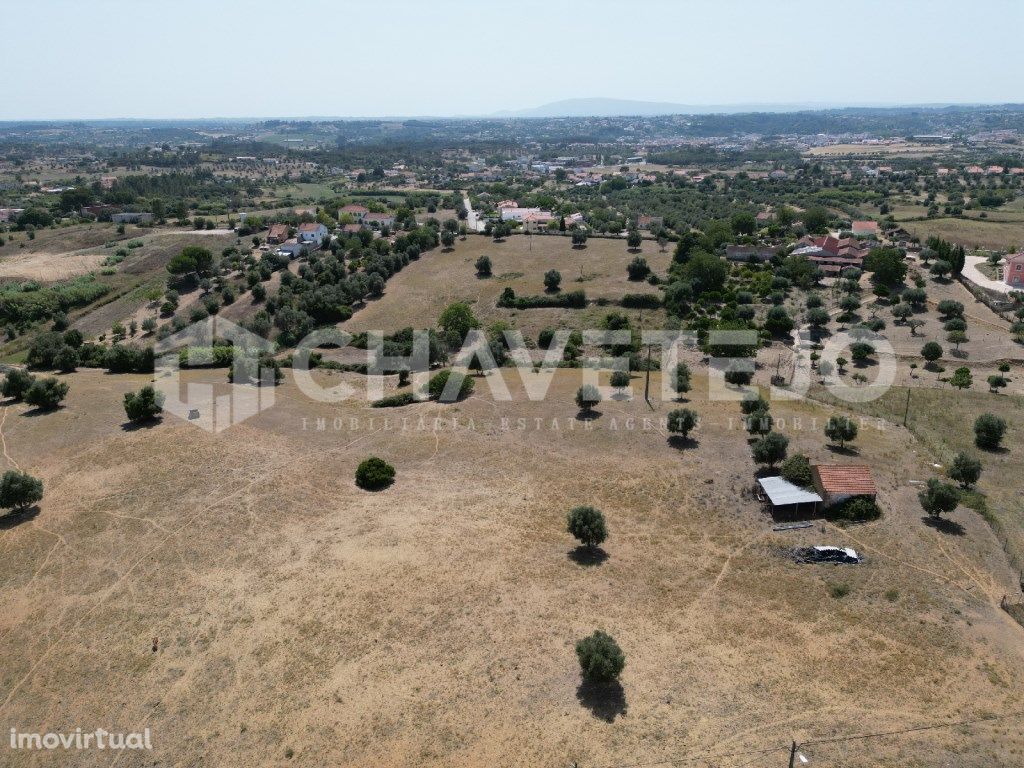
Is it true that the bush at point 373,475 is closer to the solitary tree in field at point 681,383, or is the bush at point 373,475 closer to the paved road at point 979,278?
the solitary tree in field at point 681,383

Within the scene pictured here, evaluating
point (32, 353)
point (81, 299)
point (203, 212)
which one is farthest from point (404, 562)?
point (203, 212)

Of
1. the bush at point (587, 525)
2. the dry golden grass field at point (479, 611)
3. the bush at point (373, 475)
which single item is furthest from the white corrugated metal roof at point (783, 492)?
the bush at point (373, 475)

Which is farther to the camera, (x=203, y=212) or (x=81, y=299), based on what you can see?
(x=203, y=212)

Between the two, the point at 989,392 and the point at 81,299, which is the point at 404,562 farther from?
the point at 81,299

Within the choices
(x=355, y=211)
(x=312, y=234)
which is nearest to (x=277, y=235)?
(x=312, y=234)

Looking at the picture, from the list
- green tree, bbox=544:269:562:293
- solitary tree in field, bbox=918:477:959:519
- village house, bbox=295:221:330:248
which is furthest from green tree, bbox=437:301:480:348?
village house, bbox=295:221:330:248

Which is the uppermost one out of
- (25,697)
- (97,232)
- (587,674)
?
(97,232)

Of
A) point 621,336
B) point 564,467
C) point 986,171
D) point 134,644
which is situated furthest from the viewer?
point 986,171

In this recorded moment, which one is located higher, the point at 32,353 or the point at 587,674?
the point at 32,353
